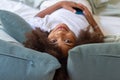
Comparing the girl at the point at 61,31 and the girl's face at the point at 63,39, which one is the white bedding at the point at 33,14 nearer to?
the girl at the point at 61,31

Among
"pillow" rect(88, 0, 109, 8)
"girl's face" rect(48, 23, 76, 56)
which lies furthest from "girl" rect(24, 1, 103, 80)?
"pillow" rect(88, 0, 109, 8)

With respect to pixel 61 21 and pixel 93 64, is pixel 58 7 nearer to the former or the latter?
pixel 61 21

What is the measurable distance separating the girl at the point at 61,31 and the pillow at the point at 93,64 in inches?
2.9

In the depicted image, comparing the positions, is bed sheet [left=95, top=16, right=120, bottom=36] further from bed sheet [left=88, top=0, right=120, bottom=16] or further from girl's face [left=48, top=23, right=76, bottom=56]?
girl's face [left=48, top=23, right=76, bottom=56]

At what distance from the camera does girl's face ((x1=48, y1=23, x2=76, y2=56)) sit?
967mm

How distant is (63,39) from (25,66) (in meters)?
0.36

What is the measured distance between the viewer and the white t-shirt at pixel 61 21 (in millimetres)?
1267

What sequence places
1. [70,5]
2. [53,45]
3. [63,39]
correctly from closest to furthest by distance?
1. [53,45]
2. [63,39]
3. [70,5]

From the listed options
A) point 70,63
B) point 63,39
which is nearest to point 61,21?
point 63,39

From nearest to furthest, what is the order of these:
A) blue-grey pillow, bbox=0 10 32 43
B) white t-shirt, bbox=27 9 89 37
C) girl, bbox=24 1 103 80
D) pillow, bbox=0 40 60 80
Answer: pillow, bbox=0 40 60 80
girl, bbox=24 1 103 80
blue-grey pillow, bbox=0 10 32 43
white t-shirt, bbox=27 9 89 37

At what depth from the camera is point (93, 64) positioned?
2.42 feet

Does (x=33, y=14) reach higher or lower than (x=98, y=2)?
lower

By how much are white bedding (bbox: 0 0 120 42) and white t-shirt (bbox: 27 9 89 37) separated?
0.36ft

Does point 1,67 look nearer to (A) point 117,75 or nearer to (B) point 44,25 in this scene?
(A) point 117,75
